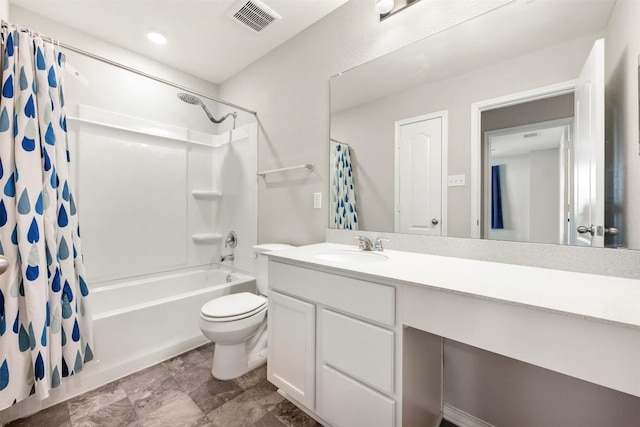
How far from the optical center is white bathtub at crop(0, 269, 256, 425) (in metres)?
1.55

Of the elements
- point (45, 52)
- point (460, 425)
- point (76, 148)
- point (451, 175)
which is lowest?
point (460, 425)

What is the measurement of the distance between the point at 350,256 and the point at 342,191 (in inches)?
18.9

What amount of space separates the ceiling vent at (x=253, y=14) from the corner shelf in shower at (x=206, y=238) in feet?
6.37

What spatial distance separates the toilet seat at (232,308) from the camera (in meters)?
1.61

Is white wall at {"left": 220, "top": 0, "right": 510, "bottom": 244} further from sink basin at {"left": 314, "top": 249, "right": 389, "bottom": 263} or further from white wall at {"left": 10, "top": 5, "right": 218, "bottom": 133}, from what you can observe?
white wall at {"left": 10, "top": 5, "right": 218, "bottom": 133}

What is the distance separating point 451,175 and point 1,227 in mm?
2162

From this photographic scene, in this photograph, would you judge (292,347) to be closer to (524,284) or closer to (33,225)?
(524,284)

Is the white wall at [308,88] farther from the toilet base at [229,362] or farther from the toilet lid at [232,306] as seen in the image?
the toilet base at [229,362]

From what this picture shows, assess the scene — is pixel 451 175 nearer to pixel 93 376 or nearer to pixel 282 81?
pixel 282 81

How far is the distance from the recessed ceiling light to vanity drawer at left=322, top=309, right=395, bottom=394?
2448 mm

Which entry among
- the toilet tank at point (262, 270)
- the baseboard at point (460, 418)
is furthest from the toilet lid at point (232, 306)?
the baseboard at point (460, 418)

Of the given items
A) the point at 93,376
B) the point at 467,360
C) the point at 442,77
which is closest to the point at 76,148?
the point at 93,376

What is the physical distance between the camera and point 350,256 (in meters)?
1.57

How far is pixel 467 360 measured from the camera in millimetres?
1308
